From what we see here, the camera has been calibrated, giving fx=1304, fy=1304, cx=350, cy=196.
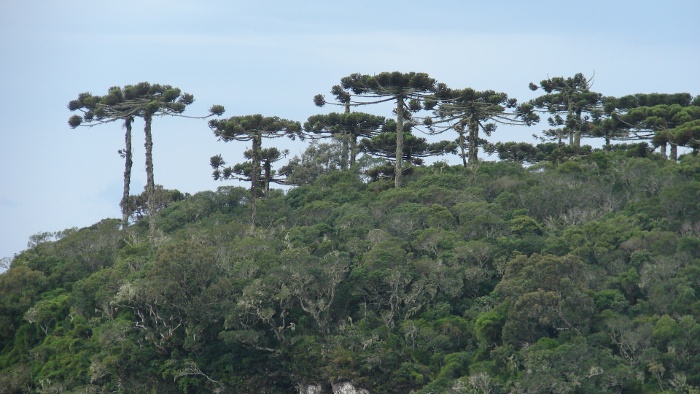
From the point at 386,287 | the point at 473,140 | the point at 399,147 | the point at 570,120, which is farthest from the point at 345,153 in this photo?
the point at 386,287

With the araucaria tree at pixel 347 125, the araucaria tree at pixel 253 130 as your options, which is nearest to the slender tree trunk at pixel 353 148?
the araucaria tree at pixel 347 125

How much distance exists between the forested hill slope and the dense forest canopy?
0.08m

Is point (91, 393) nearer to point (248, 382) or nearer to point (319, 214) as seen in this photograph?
point (248, 382)

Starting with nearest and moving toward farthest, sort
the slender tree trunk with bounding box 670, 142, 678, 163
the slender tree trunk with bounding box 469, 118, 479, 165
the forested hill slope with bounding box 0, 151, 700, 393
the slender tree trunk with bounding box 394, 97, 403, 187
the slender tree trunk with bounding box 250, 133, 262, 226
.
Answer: the forested hill slope with bounding box 0, 151, 700, 393 → the slender tree trunk with bounding box 250, 133, 262, 226 → the slender tree trunk with bounding box 394, 97, 403, 187 → the slender tree trunk with bounding box 670, 142, 678, 163 → the slender tree trunk with bounding box 469, 118, 479, 165

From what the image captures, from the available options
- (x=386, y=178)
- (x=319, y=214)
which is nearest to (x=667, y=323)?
(x=319, y=214)

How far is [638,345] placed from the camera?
4662 centimetres

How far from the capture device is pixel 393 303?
52.7m

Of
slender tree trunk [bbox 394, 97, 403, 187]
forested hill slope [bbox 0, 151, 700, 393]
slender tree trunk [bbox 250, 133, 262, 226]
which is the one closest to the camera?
forested hill slope [bbox 0, 151, 700, 393]

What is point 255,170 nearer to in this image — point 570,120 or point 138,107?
point 138,107

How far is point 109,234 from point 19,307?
7.72 metres

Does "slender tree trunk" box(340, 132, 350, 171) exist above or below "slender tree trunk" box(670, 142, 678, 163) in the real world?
below

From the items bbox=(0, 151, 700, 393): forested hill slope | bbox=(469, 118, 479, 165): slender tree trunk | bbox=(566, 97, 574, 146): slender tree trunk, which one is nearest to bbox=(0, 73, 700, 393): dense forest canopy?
bbox=(0, 151, 700, 393): forested hill slope

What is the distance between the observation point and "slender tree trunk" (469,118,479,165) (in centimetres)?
7231

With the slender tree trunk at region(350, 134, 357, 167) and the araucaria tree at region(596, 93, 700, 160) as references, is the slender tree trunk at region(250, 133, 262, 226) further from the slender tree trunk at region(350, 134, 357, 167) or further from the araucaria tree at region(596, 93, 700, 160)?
the araucaria tree at region(596, 93, 700, 160)
